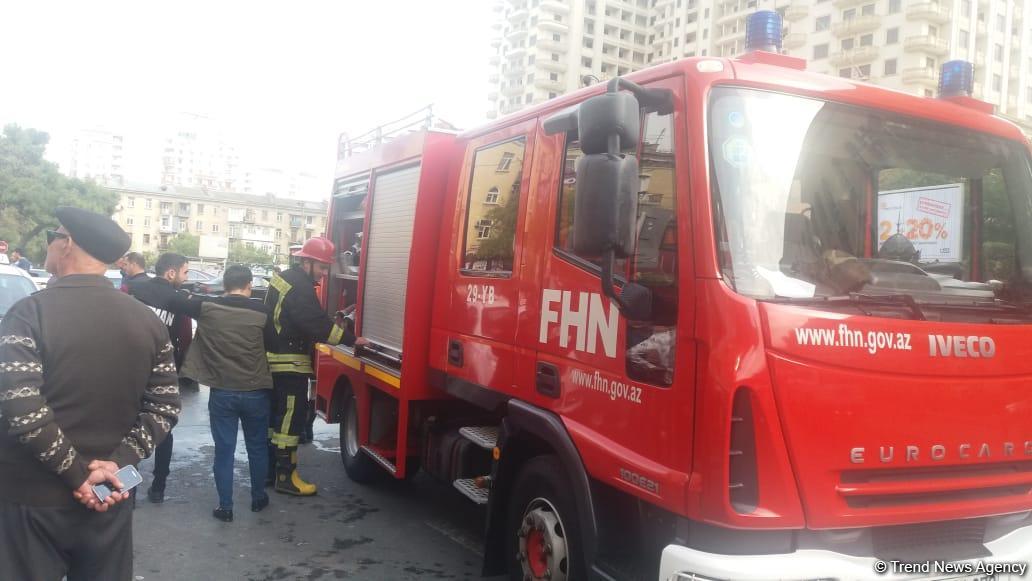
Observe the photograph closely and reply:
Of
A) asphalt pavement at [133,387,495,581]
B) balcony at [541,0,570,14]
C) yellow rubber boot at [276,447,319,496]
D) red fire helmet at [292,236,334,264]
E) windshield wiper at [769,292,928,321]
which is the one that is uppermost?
balcony at [541,0,570,14]

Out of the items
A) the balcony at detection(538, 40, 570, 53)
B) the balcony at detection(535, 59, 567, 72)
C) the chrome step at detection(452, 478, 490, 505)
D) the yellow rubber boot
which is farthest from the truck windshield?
the balcony at detection(538, 40, 570, 53)

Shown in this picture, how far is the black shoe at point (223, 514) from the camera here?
5.34 meters

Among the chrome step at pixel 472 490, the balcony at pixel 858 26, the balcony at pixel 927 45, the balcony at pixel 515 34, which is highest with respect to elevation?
the balcony at pixel 515 34

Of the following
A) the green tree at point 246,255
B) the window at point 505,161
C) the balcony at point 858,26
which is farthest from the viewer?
the green tree at point 246,255

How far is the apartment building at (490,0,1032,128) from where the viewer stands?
168 feet

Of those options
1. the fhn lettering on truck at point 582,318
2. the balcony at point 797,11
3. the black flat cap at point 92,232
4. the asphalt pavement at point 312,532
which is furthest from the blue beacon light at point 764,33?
the balcony at point 797,11

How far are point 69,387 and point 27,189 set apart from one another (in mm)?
53702

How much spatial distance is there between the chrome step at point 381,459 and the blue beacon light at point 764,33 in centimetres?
351

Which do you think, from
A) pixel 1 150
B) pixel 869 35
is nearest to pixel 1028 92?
pixel 869 35

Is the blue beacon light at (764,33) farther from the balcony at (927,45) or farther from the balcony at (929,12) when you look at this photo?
the balcony at (929,12)

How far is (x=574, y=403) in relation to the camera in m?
3.38

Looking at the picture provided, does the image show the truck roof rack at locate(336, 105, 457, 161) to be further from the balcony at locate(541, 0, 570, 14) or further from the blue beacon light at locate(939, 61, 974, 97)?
the balcony at locate(541, 0, 570, 14)

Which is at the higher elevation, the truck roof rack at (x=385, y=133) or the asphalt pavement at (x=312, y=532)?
the truck roof rack at (x=385, y=133)

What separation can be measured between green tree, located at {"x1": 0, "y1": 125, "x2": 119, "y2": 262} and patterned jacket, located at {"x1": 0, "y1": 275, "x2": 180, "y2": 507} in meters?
51.2
